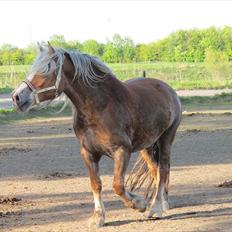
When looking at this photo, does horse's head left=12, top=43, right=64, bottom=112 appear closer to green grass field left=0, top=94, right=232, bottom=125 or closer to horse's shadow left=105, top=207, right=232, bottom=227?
horse's shadow left=105, top=207, right=232, bottom=227

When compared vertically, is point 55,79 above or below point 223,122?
above

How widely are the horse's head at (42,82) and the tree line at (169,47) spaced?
61.7m

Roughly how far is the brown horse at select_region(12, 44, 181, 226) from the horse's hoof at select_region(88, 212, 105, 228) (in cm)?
1

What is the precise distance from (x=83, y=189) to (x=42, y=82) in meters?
3.79

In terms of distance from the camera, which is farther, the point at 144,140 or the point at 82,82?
the point at 144,140

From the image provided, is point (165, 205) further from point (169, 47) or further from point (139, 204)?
point (169, 47)

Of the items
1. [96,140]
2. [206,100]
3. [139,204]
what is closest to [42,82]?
[96,140]

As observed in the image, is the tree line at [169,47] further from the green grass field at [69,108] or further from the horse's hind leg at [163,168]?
the horse's hind leg at [163,168]

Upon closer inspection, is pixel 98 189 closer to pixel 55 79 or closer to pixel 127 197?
pixel 127 197

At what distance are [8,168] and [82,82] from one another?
250 inches

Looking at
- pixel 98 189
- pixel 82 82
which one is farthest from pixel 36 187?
pixel 82 82

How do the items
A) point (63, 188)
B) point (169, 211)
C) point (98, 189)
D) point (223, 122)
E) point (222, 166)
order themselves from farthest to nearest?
point (223, 122)
point (222, 166)
point (63, 188)
point (169, 211)
point (98, 189)

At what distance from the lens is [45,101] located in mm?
6898

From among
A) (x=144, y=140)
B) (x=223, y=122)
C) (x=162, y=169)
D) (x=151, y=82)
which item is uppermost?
(x=151, y=82)
